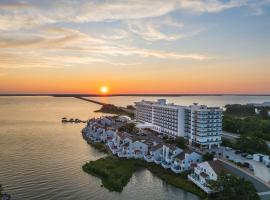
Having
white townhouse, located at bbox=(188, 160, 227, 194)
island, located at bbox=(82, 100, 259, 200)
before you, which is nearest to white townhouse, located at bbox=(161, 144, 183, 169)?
island, located at bbox=(82, 100, 259, 200)

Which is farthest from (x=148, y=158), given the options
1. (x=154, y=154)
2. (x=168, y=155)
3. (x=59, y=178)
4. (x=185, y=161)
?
(x=59, y=178)

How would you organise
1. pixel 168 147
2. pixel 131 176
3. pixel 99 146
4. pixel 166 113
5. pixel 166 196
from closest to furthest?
pixel 166 196, pixel 131 176, pixel 168 147, pixel 99 146, pixel 166 113

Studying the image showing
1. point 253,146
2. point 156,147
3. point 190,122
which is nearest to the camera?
point 156,147

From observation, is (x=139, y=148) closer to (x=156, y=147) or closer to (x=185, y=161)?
(x=156, y=147)

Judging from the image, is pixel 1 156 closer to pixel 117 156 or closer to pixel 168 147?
pixel 117 156

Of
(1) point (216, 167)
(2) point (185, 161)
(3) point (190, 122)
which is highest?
(3) point (190, 122)

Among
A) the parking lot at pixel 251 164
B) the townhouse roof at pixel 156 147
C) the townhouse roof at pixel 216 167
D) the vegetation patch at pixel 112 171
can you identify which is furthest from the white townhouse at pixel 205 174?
the townhouse roof at pixel 156 147

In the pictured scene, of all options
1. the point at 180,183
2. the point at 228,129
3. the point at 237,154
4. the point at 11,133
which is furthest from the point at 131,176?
the point at 11,133

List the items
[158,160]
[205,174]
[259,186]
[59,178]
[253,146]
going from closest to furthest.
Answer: [259,186], [205,174], [59,178], [158,160], [253,146]
